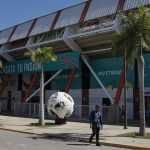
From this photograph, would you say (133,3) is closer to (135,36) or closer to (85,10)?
(85,10)

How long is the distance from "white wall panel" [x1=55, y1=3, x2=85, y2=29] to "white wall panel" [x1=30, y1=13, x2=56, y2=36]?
1.92 metres

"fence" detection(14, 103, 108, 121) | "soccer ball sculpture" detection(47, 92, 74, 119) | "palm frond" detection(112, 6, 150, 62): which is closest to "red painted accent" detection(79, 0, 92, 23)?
"fence" detection(14, 103, 108, 121)

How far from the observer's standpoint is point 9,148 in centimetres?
1656

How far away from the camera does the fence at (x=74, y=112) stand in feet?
125

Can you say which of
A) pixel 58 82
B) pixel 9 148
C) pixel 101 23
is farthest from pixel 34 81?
pixel 9 148

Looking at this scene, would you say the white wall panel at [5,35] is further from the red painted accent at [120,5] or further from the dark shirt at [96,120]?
the dark shirt at [96,120]

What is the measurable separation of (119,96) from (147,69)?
4534 mm

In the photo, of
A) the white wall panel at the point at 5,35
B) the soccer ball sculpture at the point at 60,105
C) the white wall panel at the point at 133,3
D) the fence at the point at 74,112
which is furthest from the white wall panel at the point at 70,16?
the soccer ball sculpture at the point at 60,105

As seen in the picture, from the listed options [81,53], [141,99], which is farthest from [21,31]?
[141,99]

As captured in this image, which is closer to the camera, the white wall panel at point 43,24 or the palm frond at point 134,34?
the palm frond at point 134,34

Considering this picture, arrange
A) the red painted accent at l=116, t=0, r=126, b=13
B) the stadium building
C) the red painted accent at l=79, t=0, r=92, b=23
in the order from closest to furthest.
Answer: the red painted accent at l=116, t=0, r=126, b=13
the stadium building
the red painted accent at l=79, t=0, r=92, b=23

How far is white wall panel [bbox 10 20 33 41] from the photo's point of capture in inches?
2036

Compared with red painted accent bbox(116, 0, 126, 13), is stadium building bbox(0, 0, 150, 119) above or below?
below

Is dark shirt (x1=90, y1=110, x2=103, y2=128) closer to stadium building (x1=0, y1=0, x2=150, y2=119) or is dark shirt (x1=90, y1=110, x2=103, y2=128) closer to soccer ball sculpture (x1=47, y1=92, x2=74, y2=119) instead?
soccer ball sculpture (x1=47, y1=92, x2=74, y2=119)
